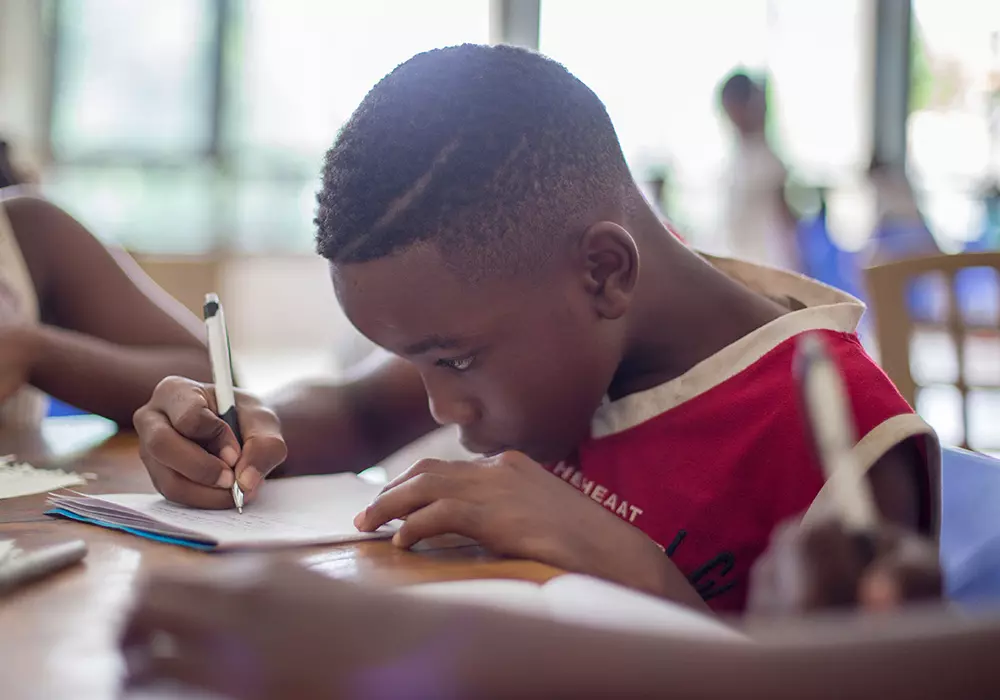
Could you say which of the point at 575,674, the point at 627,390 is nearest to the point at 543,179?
the point at 627,390

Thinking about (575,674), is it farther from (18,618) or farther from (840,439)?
(18,618)

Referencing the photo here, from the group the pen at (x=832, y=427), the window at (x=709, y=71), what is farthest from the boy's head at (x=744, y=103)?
the pen at (x=832, y=427)

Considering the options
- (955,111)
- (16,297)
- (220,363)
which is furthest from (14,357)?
(955,111)

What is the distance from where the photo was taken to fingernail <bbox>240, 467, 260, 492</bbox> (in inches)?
28.8

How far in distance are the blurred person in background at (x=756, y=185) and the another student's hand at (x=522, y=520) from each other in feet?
11.1

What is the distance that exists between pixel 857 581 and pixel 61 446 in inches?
35.6

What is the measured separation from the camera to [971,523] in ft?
2.23

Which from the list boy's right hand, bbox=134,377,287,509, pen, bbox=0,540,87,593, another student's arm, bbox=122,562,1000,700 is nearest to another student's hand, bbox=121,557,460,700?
another student's arm, bbox=122,562,1000,700

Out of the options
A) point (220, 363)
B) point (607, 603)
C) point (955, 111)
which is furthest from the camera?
point (955, 111)

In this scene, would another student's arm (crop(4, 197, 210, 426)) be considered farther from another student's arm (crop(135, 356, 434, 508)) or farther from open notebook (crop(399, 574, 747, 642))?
open notebook (crop(399, 574, 747, 642))

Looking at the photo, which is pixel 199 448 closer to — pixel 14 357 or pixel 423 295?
pixel 423 295

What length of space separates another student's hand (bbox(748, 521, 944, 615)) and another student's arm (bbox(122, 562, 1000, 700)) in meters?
0.06

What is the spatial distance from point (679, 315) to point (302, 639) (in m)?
0.62

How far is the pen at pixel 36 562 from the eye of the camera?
0.49 m
